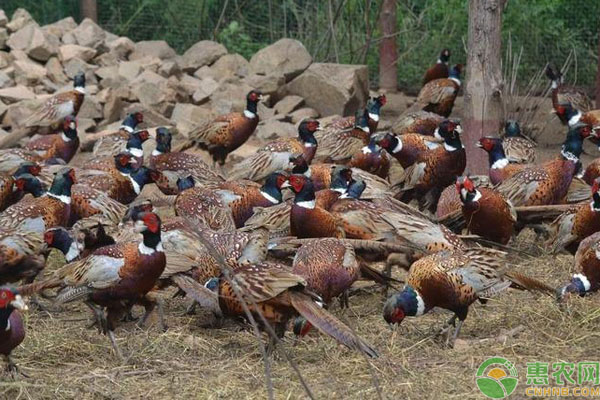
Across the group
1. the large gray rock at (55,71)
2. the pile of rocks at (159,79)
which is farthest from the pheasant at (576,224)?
the large gray rock at (55,71)

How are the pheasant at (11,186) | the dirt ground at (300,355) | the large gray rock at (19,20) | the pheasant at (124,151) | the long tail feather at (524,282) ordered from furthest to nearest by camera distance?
the large gray rock at (19,20)
the pheasant at (124,151)
the pheasant at (11,186)
the long tail feather at (524,282)
the dirt ground at (300,355)

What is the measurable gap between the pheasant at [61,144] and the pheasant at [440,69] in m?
5.18

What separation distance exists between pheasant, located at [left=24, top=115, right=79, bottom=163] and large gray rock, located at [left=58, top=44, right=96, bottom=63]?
115 inches

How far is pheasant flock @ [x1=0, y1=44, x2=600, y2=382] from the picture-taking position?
19.3 ft

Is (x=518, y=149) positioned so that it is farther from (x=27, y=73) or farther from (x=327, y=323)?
(x=27, y=73)

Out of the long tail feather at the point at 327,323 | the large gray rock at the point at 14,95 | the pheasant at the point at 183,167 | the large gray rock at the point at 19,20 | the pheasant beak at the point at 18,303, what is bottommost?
the large gray rock at the point at 14,95

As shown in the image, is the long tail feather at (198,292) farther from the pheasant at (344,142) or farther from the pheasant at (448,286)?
the pheasant at (344,142)

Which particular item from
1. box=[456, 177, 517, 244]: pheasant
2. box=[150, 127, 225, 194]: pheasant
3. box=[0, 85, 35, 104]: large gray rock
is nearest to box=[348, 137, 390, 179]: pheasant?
box=[150, 127, 225, 194]: pheasant

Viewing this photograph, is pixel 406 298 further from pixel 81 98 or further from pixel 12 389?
pixel 81 98

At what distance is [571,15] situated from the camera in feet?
46.5

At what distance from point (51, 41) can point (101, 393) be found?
8.99m

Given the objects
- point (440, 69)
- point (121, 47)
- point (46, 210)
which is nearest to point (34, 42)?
point (121, 47)

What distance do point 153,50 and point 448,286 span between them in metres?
9.11

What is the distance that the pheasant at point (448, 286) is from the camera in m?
5.85
